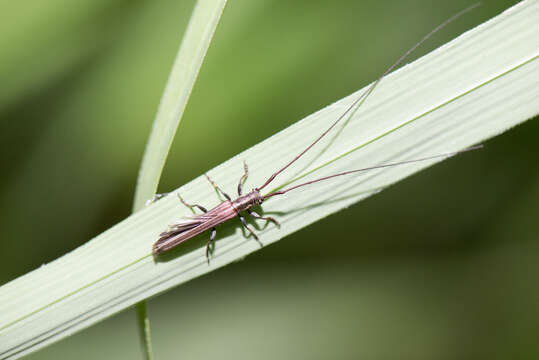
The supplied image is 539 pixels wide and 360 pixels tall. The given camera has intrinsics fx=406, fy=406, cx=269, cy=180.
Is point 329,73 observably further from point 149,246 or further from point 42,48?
point 42,48

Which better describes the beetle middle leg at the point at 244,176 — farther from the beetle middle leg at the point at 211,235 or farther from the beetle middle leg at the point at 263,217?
the beetle middle leg at the point at 211,235

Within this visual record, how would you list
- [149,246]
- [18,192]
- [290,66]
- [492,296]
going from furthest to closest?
[492,296] < [18,192] < [290,66] < [149,246]

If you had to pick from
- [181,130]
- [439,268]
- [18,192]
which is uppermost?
[18,192]

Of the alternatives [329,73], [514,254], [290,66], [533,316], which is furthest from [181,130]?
[533,316]

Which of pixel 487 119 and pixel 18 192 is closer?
pixel 487 119

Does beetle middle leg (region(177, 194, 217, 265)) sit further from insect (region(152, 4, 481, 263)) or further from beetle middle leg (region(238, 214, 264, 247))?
beetle middle leg (region(238, 214, 264, 247))

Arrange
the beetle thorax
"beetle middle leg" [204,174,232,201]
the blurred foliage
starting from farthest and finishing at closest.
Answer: the blurred foliage
the beetle thorax
"beetle middle leg" [204,174,232,201]

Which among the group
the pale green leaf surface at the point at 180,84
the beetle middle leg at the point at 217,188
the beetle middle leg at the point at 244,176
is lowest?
the beetle middle leg at the point at 244,176

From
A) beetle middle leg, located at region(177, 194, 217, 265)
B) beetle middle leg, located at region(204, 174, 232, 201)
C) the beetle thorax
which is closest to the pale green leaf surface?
beetle middle leg, located at region(177, 194, 217, 265)

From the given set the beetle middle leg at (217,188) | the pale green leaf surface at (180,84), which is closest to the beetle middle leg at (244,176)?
the beetle middle leg at (217,188)
